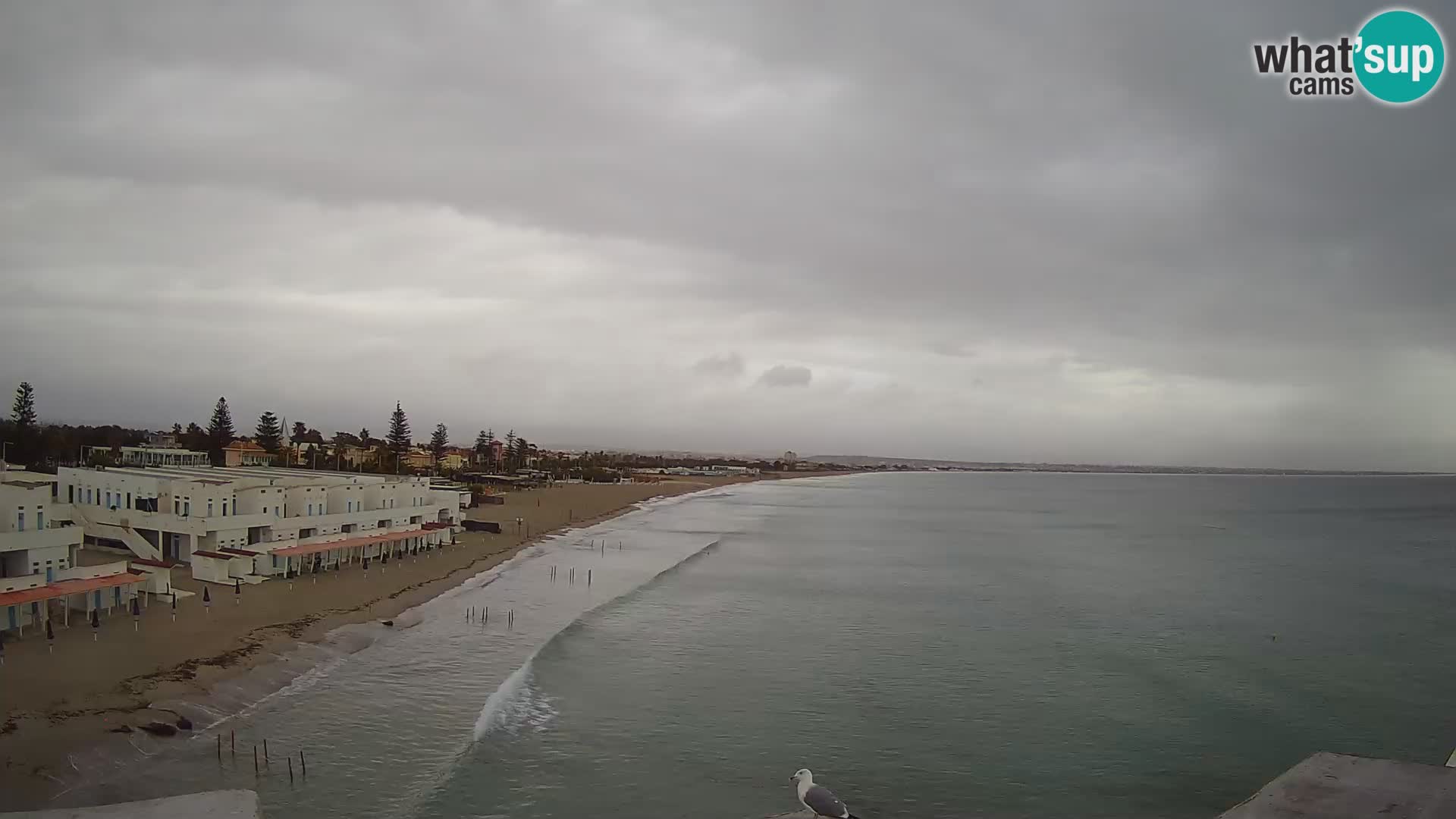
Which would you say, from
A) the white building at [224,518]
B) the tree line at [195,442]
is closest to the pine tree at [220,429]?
the tree line at [195,442]

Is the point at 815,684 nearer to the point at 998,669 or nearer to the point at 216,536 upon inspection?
the point at 998,669

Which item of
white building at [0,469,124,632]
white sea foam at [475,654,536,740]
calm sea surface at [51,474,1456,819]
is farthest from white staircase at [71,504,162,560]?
white sea foam at [475,654,536,740]

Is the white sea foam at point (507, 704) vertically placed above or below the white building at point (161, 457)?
below

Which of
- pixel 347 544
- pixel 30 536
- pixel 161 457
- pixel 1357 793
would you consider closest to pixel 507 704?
pixel 30 536

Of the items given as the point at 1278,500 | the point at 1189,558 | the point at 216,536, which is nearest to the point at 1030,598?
the point at 1189,558

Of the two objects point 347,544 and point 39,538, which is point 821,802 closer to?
point 39,538

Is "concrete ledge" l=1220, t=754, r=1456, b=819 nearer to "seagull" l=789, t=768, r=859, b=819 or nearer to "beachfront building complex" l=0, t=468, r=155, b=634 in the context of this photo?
"seagull" l=789, t=768, r=859, b=819

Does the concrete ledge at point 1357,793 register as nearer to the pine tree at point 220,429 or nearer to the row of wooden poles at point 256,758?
the row of wooden poles at point 256,758

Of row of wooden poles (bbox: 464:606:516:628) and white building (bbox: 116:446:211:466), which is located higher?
white building (bbox: 116:446:211:466)
